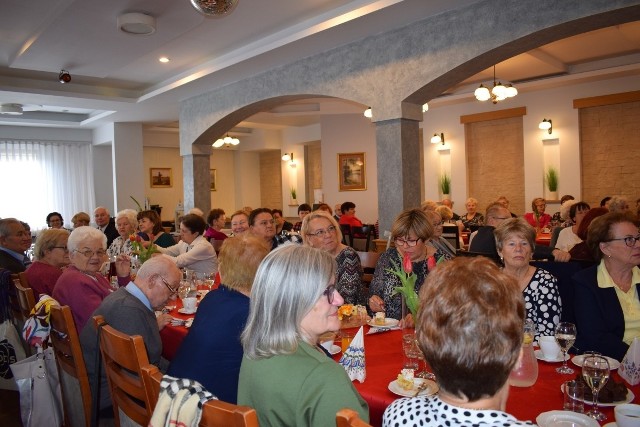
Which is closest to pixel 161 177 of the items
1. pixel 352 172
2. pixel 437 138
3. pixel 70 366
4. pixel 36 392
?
pixel 352 172

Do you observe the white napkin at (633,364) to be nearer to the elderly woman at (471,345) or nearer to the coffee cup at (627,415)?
the coffee cup at (627,415)

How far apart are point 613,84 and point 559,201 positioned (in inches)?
89.9

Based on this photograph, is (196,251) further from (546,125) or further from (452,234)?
(546,125)

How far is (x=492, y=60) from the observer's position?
17.1 ft

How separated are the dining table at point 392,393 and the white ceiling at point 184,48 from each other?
3.60 m

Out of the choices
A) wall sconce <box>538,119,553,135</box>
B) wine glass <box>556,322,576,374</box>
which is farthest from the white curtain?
Answer: wine glass <box>556,322,576,374</box>

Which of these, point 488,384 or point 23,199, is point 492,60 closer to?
point 488,384

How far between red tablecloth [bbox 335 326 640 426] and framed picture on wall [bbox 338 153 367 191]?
31.3 feet

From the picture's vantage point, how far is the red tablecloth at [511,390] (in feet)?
5.84

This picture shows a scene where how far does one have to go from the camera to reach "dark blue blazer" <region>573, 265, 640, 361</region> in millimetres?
2537

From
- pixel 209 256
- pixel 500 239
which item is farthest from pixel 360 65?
pixel 500 239

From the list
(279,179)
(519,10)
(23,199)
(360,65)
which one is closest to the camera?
(519,10)

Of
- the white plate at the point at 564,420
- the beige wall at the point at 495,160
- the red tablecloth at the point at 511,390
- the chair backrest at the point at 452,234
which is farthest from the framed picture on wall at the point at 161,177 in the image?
the white plate at the point at 564,420

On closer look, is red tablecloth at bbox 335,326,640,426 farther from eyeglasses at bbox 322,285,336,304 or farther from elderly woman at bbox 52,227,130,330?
elderly woman at bbox 52,227,130,330
